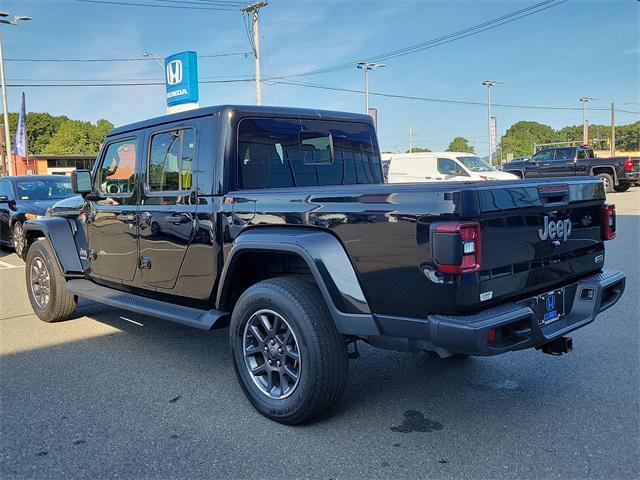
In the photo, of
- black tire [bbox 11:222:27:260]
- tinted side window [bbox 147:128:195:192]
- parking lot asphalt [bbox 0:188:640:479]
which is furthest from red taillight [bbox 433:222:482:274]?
black tire [bbox 11:222:27:260]

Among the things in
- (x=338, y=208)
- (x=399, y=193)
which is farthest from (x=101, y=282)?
→ (x=399, y=193)

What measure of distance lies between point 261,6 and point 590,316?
27.0 metres

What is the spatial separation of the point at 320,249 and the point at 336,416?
1.09m

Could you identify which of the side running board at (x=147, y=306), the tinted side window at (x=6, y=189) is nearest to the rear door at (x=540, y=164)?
the tinted side window at (x=6, y=189)

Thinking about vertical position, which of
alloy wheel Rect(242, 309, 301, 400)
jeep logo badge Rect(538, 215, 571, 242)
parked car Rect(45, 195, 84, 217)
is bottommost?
alloy wheel Rect(242, 309, 301, 400)

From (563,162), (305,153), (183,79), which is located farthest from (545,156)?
(305,153)

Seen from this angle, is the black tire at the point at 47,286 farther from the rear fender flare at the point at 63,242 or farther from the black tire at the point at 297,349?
the black tire at the point at 297,349

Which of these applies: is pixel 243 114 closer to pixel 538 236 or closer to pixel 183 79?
pixel 538 236

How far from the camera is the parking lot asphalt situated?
9.56 ft

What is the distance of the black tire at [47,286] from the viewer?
5578 mm

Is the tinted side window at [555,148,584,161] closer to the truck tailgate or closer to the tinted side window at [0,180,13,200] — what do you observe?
the tinted side window at [0,180,13,200]

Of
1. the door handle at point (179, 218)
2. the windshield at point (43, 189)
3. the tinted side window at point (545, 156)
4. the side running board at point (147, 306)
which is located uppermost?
the tinted side window at point (545, 156)

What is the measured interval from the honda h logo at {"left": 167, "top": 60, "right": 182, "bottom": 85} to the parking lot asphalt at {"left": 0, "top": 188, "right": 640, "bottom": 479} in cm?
1663

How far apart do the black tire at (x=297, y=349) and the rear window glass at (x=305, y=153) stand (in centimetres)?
92
